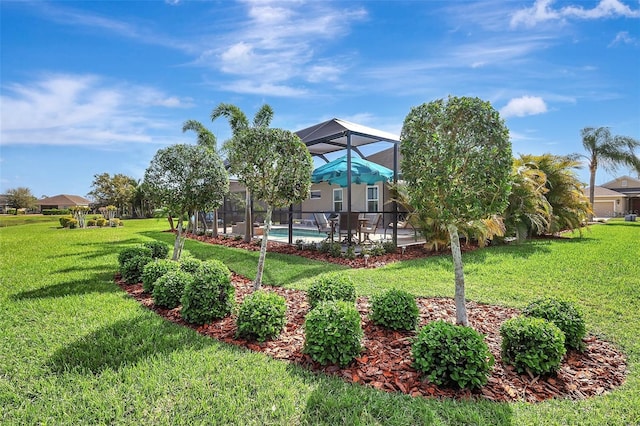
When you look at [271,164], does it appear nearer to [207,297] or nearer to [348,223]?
[207,297]

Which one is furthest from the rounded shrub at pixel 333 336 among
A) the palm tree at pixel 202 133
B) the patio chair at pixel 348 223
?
the palm tree at pixel 202 133

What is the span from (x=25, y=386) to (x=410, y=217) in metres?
8.31

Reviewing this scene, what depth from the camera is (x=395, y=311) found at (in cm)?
345

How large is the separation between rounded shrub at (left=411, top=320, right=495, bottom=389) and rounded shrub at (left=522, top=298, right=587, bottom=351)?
1.01 metres

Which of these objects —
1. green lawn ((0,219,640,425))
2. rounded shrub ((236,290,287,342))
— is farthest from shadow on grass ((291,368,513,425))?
rounded shrub ((236,290,287,342))

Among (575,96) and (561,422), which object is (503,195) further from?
(575,96)

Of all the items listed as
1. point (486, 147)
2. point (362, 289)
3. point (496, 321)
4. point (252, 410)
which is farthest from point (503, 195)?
point (252, 410)

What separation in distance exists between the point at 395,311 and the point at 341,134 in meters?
5.95

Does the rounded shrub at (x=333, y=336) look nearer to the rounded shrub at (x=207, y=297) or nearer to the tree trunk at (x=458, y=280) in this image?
the tree trunk at (x=458, y=280)

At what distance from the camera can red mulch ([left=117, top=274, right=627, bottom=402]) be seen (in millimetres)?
2429

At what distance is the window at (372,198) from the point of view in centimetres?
1554

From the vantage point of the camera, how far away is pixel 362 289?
5.23 metres

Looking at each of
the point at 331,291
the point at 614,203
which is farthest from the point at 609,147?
the point at 331,291

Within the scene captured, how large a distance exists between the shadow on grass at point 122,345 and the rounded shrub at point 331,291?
128 cm
